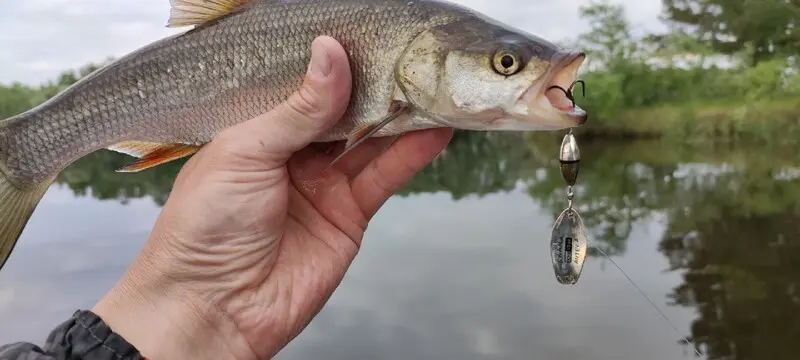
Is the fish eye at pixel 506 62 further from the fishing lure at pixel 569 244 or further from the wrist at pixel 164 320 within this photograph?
the wrist at pixel 164 320

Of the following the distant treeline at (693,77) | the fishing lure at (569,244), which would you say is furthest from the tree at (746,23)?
the fishing lure at (569,244)

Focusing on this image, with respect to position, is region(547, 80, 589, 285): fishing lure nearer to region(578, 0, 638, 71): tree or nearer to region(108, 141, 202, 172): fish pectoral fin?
region(108, 141, 202, 172): fish pectoral fin

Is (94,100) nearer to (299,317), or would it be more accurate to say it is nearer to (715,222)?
(299,317)

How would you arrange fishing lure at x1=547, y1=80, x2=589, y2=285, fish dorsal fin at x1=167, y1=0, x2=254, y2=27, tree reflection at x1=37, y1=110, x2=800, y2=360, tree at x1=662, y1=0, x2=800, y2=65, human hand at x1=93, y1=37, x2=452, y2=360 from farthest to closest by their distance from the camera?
tree at x1=662, y1=0, x2=800, y2=65 → tree reflection at x1=37, y1=110, x2=800, y2=360 → fishing lure at x1=547, y1=80, x2=589, y2=285 → fish dorsal fin at x1=167, y1=0, x2=254, y2=27 → human hand at x1=93, y1=37, x2=452, y2=360

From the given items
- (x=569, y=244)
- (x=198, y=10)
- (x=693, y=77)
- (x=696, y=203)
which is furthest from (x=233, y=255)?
(x=693, y=77)

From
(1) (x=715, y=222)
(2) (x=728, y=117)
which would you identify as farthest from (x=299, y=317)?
(2) (x=728, y=117)

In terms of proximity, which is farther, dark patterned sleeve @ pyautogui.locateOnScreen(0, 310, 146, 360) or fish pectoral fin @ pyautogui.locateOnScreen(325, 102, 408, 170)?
fish pectoral fin @ pyautogui.locateOnScreen(325, 102, 408, 170)

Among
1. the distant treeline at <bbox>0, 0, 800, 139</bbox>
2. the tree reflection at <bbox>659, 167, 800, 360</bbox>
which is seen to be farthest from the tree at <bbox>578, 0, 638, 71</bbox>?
the tree reflection at <bbox>659, 167, 800, 360</bbox>
